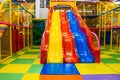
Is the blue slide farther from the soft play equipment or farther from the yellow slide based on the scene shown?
the yellow slide

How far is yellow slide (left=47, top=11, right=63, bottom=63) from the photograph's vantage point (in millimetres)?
7496

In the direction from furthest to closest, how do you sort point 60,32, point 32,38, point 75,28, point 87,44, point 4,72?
point 32,38 → point 75,28 → point 60,32 → point 87,44 → point 4,72

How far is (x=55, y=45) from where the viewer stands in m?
8.55

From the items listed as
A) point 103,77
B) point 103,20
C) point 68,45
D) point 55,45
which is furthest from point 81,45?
point 103,20

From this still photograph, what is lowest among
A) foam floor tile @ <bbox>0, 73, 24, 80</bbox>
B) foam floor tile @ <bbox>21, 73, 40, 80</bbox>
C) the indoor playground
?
foam floor tile @ <bbox>0, 73, 24, 80</bbox>

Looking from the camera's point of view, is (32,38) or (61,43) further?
(32,38)

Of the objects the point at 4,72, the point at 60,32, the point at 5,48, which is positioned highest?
the point at 60,32

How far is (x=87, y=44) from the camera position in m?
8.59

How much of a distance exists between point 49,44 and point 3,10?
238 centimetres

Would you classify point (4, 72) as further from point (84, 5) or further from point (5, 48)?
point (84, 5)

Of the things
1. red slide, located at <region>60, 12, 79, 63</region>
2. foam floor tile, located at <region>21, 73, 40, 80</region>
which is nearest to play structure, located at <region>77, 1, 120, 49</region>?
red slide, located at <region>60, 12, 79, 63</region>

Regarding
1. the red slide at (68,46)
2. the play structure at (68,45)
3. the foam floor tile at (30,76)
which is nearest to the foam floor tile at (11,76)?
the foam floor tile at (30,76)

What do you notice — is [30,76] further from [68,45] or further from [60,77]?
[68,45]

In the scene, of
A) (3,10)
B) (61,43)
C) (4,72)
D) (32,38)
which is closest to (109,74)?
(4,72)
